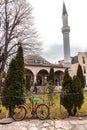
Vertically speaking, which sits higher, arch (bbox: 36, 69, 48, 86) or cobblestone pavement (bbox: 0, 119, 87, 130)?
arch (bbox: 36, 69, 48, 86)

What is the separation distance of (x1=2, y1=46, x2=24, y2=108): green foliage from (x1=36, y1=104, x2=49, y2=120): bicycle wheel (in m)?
0.95

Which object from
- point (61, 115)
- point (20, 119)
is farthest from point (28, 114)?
point (61, 115)

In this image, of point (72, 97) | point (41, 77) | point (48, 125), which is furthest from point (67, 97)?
point (41, 77)

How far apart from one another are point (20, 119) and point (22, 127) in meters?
0.80

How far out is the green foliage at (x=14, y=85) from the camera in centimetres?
959

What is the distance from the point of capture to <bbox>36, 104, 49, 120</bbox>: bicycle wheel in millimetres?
9062

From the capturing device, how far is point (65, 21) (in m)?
39.8

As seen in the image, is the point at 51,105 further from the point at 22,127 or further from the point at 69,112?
the point at 22,127

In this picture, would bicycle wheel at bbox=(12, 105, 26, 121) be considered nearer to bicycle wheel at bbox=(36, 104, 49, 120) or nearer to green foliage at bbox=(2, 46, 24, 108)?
green foliage at bbox=(2, 46, 24, 108)

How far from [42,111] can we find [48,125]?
1.13 metres

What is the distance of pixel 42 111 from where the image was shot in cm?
925

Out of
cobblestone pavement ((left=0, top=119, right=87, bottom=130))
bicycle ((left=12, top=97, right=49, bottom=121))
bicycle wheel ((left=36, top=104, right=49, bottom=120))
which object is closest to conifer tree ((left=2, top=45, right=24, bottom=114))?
bicycle ((left=12, top=97, right=49, bottom=121))

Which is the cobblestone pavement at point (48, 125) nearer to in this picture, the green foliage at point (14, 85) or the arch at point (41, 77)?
the green foliage at point (14, 85)

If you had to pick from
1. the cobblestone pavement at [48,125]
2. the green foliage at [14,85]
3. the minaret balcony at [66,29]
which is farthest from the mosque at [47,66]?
the cobblestone pavement at [48,125]
